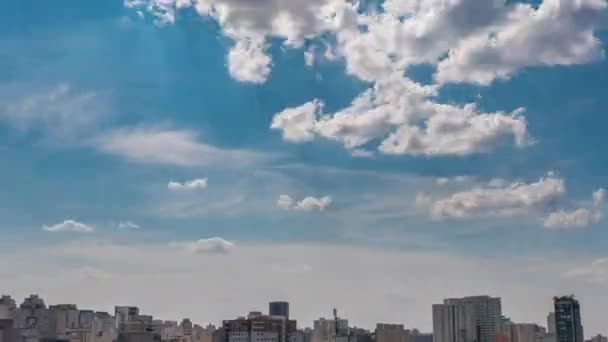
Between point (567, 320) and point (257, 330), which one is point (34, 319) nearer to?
point (257, 330)

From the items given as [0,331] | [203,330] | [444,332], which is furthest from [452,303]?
[0,331]

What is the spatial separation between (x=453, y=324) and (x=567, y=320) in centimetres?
2725

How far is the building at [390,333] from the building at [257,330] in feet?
178

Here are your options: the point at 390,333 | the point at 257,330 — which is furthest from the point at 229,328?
the point at 390,333

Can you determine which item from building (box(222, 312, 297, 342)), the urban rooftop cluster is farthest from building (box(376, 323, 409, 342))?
building (box(222, 312, 297, 342))

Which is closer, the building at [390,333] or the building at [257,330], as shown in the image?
the building at [257,330]

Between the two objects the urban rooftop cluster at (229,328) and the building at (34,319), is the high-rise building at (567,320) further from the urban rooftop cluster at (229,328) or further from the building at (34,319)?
the building at (34,319)

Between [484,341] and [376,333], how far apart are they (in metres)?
27.5

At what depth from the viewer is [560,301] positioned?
196 metres

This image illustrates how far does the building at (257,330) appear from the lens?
133125mm

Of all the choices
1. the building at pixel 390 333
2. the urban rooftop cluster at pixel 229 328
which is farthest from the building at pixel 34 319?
the building at pixel 390 333

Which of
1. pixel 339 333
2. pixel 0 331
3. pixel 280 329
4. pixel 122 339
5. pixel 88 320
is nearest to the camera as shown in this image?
pixel 0 331

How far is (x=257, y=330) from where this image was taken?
438ft

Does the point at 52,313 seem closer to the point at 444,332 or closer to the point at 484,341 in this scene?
the point at 444,332
